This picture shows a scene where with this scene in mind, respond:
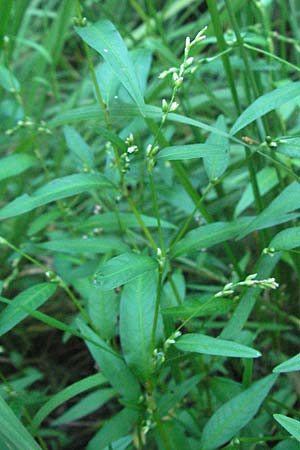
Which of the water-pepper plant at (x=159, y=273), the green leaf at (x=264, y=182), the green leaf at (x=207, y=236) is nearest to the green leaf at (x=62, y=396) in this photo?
the water-pepper plant at (x=159, y=273)

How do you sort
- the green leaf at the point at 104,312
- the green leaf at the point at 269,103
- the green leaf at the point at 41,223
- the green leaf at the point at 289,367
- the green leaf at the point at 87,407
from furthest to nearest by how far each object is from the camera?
the green leaf at the point at 41,223, the green leaf at the point at 87,407, the green leaf at the point at 104,312, the green leaf at the point at 269,103, the green leaf at the point at 289,367

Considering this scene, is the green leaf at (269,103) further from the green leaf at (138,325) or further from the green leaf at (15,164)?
the green leaf at (15,164)

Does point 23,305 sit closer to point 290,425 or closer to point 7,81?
point 290,425

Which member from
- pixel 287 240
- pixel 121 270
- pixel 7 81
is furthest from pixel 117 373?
pixel 7 81

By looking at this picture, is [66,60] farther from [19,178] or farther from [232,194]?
[232,194]

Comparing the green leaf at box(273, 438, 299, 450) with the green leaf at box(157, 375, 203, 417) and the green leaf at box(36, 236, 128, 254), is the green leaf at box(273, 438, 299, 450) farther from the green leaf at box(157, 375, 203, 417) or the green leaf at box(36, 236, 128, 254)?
the green leaf at box(36, 236, 128, 254)

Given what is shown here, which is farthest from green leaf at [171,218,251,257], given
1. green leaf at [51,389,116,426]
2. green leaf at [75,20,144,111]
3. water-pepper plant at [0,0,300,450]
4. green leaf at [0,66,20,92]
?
green leaf at [0,66,20,92]
